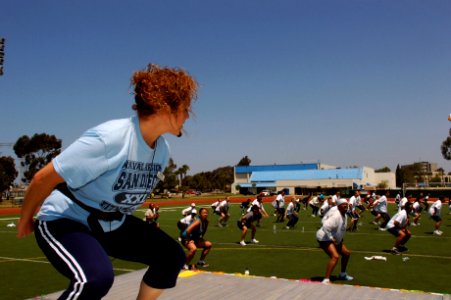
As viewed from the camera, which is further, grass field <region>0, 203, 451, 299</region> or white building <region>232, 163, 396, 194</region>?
white building <region>232, 163, 396, 194</region>

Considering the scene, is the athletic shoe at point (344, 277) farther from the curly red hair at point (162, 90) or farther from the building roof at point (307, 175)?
the building roof at point (307, 175)

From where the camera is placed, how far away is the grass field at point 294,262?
8.85 meters

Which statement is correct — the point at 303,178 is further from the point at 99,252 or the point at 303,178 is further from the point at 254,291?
the point at 99,252

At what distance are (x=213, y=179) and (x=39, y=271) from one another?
117149mm

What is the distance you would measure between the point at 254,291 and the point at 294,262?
19.7ft

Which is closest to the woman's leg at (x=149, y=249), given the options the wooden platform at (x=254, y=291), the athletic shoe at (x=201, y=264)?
the wooden platform at (x=254, y=291)

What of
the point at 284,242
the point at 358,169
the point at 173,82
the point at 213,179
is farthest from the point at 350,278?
the point at 213,179

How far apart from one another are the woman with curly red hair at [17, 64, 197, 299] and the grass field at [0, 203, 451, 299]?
6.47 metres

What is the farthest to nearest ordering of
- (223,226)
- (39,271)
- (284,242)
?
(223,226)
(284,242)
(39,271)

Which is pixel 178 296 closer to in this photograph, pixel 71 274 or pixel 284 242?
pixel 71 274

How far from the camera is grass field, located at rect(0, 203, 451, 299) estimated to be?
885 centimetres

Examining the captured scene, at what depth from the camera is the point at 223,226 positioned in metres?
22.9

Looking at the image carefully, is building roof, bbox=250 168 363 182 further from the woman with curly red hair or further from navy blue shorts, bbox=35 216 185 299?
the woman with curly red hair

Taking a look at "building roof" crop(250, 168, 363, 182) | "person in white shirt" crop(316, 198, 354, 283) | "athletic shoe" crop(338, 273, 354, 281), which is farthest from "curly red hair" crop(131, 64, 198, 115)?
"building roof" crop(250, 168, 363, 182)
